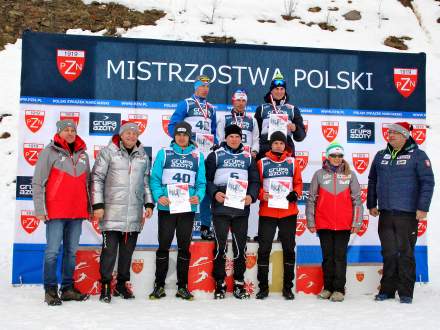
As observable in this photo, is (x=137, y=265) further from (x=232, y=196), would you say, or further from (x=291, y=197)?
(x=291, y=197)

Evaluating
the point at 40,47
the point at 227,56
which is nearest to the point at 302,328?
the point at 227,56

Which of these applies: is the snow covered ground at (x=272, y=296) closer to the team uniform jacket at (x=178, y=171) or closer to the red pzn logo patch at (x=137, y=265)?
the red pzn logo patch at (x=137, y=265)

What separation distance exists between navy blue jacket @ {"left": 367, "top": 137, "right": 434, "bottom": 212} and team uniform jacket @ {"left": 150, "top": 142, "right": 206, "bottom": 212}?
1851mm

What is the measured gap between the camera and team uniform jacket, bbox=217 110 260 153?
5.57 meters

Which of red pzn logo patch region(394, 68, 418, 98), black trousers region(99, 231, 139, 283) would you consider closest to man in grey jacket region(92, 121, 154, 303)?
black trousers region(99, 231, 139, 283)

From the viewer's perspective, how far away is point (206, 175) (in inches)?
204

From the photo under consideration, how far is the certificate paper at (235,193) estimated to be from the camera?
194 inches

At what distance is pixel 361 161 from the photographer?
21.2 feet

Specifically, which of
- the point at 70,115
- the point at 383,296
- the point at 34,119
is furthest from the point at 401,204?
the point at 34,119

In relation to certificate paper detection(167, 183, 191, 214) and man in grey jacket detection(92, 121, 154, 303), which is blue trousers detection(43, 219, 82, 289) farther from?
certificate paper detection(167, 183, 191, 214)

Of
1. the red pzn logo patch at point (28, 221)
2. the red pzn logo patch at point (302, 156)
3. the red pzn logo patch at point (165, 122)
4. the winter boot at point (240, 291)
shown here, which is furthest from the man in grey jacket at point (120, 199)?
the red pzn logo patch at point (302, 156)

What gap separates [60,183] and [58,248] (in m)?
0.61

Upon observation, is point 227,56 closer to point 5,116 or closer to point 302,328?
point 302,328

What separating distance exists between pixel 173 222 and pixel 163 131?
5.23 feet
